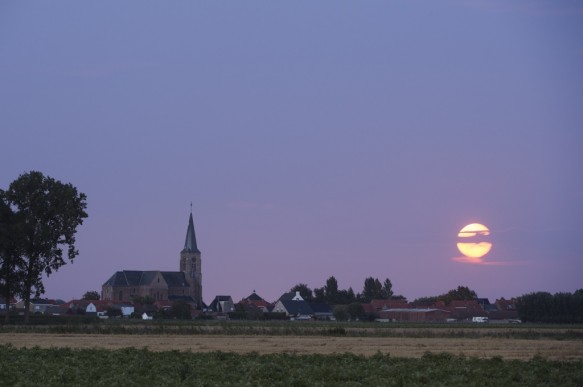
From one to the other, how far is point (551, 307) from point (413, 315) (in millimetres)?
40606

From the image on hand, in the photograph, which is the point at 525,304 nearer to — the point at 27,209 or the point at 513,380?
the point at 27,209

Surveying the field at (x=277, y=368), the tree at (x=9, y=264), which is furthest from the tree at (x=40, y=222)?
the field at (x=277, y=368)

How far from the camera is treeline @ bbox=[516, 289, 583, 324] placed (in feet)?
493

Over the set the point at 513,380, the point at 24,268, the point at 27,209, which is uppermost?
the point at 27,209

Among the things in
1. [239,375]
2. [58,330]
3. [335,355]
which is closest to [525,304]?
[58,330]

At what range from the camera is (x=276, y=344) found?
180 ft

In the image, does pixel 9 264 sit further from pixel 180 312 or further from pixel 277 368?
pixel 277 368

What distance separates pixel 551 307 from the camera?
152m

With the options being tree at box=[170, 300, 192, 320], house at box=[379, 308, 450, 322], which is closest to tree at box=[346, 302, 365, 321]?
house at box=[379, 308, 450, 322]

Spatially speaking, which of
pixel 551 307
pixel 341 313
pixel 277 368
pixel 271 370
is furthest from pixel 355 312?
pixel 271 370

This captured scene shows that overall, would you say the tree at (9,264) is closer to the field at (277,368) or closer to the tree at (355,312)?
the field at (277,368)

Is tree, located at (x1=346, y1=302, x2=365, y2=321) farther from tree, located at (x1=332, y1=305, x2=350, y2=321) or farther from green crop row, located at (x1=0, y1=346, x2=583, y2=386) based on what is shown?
green crop row, located at (x1=0, y1=346, x2=583, y2=386)

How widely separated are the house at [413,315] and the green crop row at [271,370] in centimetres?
14622

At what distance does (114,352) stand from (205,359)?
5766 mm
